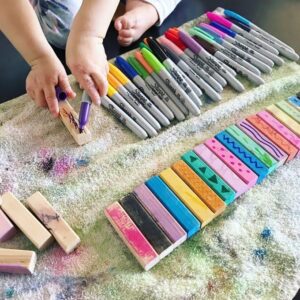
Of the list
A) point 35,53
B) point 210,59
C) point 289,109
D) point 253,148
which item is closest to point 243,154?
point 253,148

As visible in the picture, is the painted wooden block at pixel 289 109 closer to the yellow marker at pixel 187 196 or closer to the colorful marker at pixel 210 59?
the colorful marker at pixel 210 59

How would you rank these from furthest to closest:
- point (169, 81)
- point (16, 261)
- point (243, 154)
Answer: point (169, 81), point (243, 154), point (16, 261)

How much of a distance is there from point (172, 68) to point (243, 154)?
0.71ft

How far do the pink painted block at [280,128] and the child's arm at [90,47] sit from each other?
0.24m

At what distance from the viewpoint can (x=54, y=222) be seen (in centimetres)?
50

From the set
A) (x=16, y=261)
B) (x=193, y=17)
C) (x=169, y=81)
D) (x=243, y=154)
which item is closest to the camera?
(x=16, y=261)

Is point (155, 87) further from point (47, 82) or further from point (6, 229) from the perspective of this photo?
point (6, 229)

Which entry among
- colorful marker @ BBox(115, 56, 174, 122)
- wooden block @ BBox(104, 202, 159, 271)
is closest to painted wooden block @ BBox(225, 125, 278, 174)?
colorful marker @ BBox(115, 56, 174, 122)

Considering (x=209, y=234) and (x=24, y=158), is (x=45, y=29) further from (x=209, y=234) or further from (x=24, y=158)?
(x=209, y=234)

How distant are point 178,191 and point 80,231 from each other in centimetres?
13

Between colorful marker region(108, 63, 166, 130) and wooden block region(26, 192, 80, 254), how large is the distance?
213 mm

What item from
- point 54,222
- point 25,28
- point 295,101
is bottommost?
point 295,101

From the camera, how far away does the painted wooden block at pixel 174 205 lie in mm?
499

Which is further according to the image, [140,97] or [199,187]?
[140,97]
